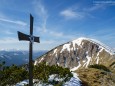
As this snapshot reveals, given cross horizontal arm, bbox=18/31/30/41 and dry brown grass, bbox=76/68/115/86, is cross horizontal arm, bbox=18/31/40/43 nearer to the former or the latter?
cross horizontal arm, bbox=18/31/30/41

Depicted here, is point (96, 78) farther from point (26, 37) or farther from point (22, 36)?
point (22, 36)

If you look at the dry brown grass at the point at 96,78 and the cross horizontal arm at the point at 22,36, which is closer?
the cross horizontal arm at the point at 22,36

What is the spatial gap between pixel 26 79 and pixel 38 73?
2363mm

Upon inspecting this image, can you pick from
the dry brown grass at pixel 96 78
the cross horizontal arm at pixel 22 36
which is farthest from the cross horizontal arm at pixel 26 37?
the dry brown grass at pixel 96 78

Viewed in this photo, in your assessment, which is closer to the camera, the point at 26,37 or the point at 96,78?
the point at 26,37

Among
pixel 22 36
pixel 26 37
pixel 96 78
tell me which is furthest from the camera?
pixel 96 78

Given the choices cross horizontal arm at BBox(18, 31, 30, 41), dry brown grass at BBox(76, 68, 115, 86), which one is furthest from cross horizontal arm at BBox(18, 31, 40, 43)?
dry brown grass at BBox(76, 68, 115, 86)

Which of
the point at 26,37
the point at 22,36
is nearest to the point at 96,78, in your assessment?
the point at 26,37

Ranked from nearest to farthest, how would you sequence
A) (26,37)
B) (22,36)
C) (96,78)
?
(22,36) → (26,37) → (96,78)

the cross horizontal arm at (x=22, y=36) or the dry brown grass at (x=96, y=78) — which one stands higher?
the cross horizontal arm at (x=22, y=36)

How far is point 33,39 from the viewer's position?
15586 mm

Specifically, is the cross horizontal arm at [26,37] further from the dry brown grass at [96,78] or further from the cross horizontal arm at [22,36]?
the dry brown grass at [96,78]

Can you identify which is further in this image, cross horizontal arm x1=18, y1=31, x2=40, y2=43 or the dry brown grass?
the dry brown grass

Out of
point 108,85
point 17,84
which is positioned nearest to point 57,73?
point 17,84
